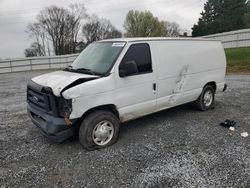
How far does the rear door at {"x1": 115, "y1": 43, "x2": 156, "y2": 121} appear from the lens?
428 cm

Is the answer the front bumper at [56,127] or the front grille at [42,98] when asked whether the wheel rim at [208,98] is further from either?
the front grille at [42,98]

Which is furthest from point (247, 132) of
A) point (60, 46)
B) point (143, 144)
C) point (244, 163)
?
point (60, 46)

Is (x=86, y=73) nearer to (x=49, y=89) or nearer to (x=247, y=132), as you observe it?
(x=49, y=89)

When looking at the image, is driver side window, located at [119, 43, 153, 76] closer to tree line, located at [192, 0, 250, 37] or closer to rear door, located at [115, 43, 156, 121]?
rear door, located at [115, 43, 156, 121]

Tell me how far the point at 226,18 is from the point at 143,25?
1943cm

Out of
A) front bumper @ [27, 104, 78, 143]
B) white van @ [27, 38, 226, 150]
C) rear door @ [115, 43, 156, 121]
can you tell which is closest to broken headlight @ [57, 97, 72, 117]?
white van @ [27, 38, 226, 150]

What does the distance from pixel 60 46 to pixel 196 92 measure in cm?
4737

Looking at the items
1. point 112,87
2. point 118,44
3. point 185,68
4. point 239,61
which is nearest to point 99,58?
point 118,44

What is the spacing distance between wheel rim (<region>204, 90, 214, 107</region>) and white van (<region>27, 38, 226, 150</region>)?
2.17 ft

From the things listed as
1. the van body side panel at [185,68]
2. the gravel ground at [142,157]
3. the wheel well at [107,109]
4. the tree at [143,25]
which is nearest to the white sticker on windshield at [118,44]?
the van body side panel at [185,68]

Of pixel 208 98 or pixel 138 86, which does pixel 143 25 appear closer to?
pixel 208 98

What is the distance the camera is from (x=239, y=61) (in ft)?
57.2

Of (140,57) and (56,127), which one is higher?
(140,57)

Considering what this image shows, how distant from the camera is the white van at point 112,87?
380 centimetres
